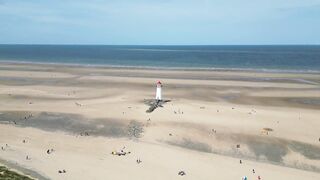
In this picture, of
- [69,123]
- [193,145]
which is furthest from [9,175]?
[69,123]

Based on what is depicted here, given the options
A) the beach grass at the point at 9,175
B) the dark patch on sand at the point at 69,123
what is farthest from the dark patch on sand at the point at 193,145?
the beach grass at the point at 9,175

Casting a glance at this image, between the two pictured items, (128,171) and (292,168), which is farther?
(292,168)

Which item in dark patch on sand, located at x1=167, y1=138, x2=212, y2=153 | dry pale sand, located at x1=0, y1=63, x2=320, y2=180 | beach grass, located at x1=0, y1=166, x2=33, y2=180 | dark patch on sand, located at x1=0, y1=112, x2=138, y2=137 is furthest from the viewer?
dark patch on sand, located at x1=0, y1=112, x2=138, y2=137

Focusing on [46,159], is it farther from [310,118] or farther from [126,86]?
[126,86]

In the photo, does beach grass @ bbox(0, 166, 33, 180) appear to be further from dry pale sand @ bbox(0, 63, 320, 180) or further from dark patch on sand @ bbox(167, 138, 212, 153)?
dark patch on sand @ bbox(167, 138, 212, 153)

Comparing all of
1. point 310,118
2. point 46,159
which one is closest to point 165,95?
point 310,118

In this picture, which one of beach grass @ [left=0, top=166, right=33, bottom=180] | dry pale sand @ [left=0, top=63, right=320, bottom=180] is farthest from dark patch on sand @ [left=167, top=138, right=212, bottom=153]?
beach grass @ [left=0, top=166, right=33, bottom=180]
